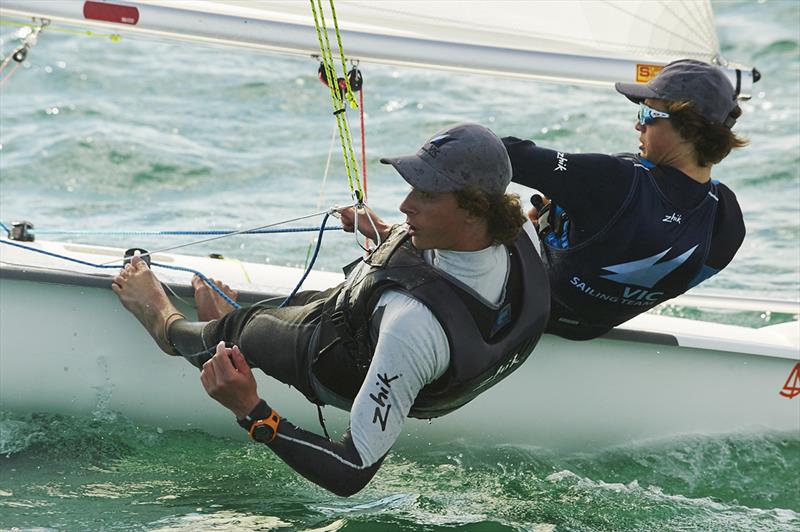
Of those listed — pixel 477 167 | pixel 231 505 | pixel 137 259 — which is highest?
pixel 477 167

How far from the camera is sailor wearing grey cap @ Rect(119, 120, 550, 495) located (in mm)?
2533

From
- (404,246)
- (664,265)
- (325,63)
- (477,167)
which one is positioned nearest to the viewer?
(477,167)

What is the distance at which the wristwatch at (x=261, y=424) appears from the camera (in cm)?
256

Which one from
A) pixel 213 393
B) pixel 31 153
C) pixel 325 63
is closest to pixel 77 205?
pixel 31 153

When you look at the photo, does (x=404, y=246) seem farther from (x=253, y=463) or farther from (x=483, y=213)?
(x=253, y=463)

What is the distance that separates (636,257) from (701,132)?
36cm

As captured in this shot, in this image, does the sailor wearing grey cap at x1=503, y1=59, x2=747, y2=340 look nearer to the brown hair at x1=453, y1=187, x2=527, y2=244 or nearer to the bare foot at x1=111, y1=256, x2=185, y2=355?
the brown hair at x1=453, y1=187, x2=527, y2=244

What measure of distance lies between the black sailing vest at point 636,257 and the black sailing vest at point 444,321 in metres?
0.29

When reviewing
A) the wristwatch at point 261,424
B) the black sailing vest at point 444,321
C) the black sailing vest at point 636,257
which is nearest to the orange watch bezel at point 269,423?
the wristwatch at point 261,424

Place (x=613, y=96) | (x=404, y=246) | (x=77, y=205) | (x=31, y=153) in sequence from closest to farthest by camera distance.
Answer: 1. (x=404, y=246)
2. (x=77, y=205)
3. (x=31, y=153)
4. (x=613, y=96)

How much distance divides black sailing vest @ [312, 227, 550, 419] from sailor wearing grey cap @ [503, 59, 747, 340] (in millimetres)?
227

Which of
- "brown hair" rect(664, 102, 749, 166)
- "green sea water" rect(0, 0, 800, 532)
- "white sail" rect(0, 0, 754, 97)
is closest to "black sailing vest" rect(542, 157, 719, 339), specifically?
"brown hair" rect(664, 102, 749, 166)

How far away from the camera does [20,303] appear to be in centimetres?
341

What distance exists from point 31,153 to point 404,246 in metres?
4.15
